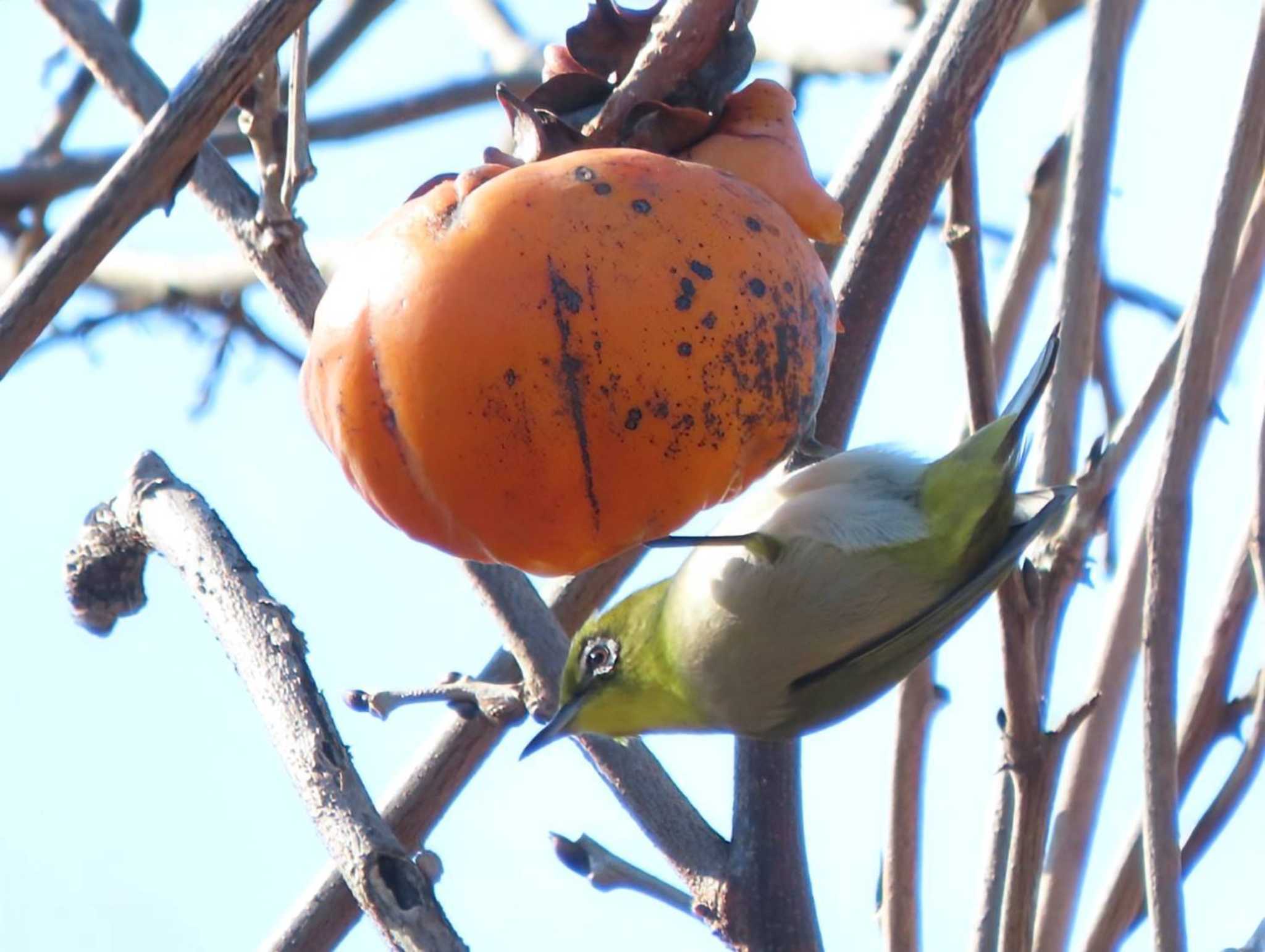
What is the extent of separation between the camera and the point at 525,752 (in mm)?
2070

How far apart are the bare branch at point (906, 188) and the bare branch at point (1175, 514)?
11.5 inches

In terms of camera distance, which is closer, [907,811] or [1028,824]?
[1028,824]

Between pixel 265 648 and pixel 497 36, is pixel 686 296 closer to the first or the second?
pixel 265 648

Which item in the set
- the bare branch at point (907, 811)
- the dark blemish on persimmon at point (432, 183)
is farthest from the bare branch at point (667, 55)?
the bare branch at point (907, 811)

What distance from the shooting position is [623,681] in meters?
2.10

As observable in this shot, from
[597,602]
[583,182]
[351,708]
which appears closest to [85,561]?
[351,708]

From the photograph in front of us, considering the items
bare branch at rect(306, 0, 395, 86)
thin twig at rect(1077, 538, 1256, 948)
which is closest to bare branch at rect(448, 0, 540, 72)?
bare branch at rect(306, 0, 395, 86)

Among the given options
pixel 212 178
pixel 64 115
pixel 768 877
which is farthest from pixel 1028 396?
pixel 64 115

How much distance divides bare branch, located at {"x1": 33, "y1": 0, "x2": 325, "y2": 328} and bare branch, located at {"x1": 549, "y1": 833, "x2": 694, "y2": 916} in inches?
26.7

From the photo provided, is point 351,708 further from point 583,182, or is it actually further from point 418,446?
point 583,182

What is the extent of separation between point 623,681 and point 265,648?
0.66 m

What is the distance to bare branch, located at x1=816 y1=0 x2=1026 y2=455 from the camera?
5.43 ft

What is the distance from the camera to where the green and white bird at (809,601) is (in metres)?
2.02

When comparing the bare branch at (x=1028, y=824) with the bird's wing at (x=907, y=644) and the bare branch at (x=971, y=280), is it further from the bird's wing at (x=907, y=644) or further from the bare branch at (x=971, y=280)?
the bare branch at (x=971, y=280)
